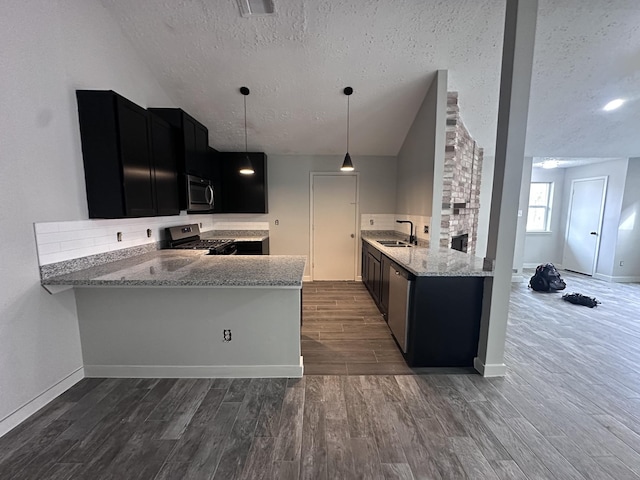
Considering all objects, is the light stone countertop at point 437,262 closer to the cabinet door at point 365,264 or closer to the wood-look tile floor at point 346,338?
the wood-look tile floor at point 346,338

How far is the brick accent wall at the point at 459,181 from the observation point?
3.22 meters

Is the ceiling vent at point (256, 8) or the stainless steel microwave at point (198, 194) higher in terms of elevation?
the ceiling vent at point (256, 8)

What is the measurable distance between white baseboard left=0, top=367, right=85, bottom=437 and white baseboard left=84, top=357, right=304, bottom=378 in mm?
95

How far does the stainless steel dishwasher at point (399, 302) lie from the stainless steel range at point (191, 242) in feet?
Answer: 7.14

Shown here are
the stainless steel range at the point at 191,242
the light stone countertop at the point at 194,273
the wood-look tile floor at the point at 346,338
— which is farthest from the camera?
the stainless steel range at the point at 191,242

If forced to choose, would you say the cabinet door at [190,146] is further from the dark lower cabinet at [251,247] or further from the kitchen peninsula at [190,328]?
the kitchen peninsula at [190,328]

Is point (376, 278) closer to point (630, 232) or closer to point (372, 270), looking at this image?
point (372, 270)

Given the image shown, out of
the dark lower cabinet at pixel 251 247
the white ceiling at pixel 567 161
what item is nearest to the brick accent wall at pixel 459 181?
the white ceiling at pixel 567 161

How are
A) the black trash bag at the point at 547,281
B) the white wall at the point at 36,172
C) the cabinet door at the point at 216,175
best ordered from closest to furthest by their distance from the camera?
the white wall at the point at 36,172 → the cabinet door at the point at 216,175 → the black trash bag at the point at 547,281

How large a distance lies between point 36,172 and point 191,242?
2.09m

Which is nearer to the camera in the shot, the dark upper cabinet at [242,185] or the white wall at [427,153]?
the white wall at [427,153]

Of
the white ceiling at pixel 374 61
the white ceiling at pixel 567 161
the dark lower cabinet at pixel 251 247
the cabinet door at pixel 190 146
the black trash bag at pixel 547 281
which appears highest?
the white ceiling at pixel 374 61

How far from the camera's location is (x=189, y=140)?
3.36 m

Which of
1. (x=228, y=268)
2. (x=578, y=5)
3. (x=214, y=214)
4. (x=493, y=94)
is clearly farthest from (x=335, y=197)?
(x=578, y=5)
